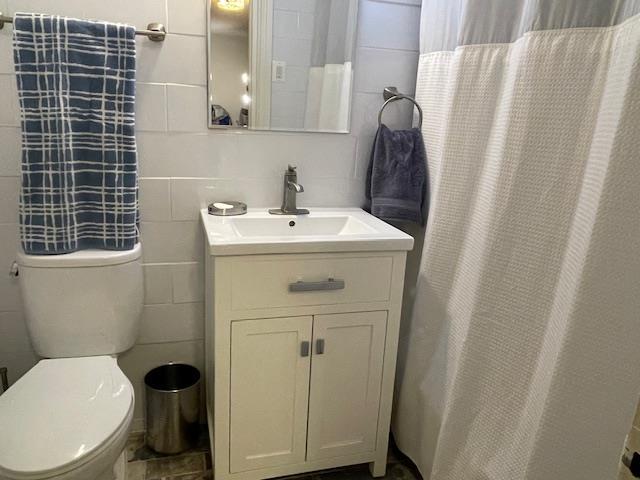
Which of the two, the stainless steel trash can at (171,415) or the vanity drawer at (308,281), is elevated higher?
the vanity drawer at (308,281)

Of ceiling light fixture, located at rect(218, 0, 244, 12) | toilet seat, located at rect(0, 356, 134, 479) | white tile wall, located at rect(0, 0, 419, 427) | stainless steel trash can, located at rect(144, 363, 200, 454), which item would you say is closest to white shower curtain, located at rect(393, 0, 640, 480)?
white tile wall, located at rect(0, 0, 419, 427)

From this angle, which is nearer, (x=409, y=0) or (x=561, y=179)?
(x=561, y=179)

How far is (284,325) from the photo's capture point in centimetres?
142

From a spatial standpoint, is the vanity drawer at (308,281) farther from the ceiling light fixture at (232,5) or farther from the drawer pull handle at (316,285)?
the ceiling light fixture at (232,5)

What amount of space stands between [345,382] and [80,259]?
918 millimetres

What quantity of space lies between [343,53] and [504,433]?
1340 mm

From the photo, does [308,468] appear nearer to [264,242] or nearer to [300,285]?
[300,285]

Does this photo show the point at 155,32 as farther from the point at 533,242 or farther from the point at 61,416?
the point at 533,242

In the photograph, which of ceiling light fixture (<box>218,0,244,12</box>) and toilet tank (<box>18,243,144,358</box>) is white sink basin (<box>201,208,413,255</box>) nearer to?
toilet tank (<box>18,243,144,358</box>)

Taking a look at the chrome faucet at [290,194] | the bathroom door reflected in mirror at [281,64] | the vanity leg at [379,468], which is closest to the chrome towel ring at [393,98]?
the bathroom door reflected in mirror at [281,64]

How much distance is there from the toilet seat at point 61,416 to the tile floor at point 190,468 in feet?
1.60

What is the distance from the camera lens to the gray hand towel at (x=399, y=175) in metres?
1.66

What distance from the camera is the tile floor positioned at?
1.65 meters

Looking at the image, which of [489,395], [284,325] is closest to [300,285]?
[284,325]
